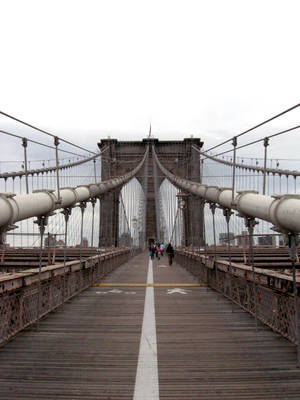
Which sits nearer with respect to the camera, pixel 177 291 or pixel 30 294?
pixel 30 294

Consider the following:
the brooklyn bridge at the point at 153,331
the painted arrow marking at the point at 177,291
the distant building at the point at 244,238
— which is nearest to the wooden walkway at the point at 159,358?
the brooklyn bridge at the point at 153,331

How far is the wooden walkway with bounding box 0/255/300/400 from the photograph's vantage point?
2.97 m

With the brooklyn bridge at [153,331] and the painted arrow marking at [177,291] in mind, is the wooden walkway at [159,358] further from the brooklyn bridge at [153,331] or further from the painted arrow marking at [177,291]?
the painted arrow marking at [177,291]

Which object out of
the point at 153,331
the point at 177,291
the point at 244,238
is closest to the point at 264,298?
the point at 153,331

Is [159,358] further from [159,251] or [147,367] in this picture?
[159,251]

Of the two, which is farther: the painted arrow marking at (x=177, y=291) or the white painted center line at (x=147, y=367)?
the painted arrow marking at (x=177, y=291)

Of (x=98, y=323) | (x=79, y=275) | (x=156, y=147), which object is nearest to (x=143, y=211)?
(x=156, y=147)

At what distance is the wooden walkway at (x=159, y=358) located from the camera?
2.97m

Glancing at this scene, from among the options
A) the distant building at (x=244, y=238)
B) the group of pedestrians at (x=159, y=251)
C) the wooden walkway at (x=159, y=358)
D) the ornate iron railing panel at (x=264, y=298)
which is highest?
the distant building at (x=244, y=238)

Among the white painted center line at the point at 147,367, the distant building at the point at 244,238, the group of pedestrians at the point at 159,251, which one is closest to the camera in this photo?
the white painted center line at the point at 147,367

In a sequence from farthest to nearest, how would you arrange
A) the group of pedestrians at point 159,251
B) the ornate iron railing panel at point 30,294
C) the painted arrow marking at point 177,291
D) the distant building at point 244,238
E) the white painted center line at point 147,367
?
the group of pedestrians at point 159,251 → the distant building at point 244,238 → the painted arrow marking at point 177,291 → the ornate iron railing panel at point 30,294 → the white painted center line at point 147,367

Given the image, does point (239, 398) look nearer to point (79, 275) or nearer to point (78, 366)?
point (78, 366)

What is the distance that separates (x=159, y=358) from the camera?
373 centimetres

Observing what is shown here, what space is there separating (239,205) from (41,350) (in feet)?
9.45
